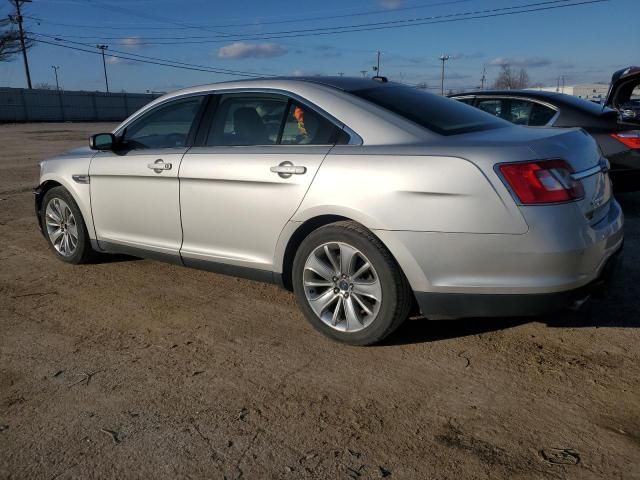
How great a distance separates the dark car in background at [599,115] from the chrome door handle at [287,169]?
158 inches

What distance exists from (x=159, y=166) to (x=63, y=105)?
A: 50926 mm

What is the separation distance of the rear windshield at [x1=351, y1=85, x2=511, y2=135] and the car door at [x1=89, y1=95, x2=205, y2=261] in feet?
4.64

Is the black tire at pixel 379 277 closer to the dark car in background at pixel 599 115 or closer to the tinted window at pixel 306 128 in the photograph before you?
the tinted window at pixel 306 128

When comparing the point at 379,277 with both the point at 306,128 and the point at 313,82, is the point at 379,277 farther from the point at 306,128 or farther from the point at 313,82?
the point at 313,82

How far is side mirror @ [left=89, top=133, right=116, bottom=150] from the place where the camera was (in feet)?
15.0

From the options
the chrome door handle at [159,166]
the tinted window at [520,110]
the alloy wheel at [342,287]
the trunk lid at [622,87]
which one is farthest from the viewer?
the trunk lid at [622,87]

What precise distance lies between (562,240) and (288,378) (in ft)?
5.20

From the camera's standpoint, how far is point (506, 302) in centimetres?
296

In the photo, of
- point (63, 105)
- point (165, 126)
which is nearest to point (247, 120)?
point (165, 126)

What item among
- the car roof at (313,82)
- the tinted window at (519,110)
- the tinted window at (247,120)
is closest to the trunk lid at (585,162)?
the car roof at (313,82)

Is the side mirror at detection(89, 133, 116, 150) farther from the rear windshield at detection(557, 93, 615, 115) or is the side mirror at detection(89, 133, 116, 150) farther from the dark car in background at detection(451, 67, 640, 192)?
the rear windshield at detection(557, 93, 615, 115)

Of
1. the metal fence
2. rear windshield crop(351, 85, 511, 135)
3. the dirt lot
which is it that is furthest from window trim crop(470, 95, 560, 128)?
the metal fence

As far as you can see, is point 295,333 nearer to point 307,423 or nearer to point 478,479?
point 307,423

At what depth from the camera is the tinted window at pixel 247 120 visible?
12.5ft
